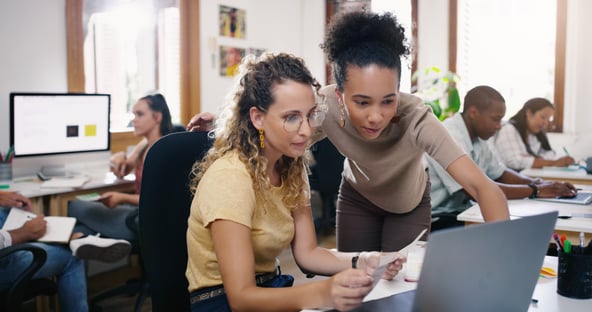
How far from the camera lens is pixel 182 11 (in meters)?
4.37

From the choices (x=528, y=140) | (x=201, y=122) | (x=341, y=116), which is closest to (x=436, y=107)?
(x=528, y=140)

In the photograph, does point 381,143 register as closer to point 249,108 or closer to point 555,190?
point 249,108

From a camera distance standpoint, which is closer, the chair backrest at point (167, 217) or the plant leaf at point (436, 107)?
the chair backrest at point (167, 217)

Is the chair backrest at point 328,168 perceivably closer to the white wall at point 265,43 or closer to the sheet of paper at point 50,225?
the white wall at point 265,43

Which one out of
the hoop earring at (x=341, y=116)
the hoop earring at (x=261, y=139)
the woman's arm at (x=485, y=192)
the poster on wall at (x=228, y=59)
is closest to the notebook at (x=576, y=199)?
the woman's arm at (x=485, y=192)

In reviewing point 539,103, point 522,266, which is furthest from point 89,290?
point 539,103

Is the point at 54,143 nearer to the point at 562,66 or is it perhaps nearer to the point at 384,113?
the point at 384,113

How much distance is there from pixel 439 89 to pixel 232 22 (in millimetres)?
1912

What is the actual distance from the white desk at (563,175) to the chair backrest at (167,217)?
2823mm

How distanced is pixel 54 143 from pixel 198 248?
2.20m

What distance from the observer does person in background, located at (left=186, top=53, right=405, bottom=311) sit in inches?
45.4

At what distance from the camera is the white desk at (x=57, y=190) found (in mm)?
2781

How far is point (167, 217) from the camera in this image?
1355mm

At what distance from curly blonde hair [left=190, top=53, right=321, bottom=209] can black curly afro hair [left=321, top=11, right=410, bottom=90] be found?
0.17m
